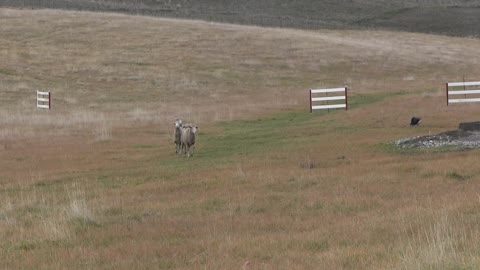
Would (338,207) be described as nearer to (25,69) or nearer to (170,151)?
(170,151)

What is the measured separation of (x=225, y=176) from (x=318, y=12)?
101360mm

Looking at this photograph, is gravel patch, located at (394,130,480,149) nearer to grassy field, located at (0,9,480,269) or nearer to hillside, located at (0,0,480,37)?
grassy field, located at (0,9,480,269)

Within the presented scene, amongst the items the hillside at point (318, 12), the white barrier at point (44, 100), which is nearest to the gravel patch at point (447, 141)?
the white barrier at point (44, 100)

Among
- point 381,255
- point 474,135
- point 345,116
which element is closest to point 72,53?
point 345,116

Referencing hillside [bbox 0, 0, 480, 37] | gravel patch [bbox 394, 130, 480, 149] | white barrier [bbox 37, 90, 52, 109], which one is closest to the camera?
gravel patch [bbox 394, 130, 480, 149]

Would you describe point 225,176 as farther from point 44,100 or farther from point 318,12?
point 318,12

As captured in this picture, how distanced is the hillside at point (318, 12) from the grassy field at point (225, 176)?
38506 mm

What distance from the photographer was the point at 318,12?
11581 centimetres

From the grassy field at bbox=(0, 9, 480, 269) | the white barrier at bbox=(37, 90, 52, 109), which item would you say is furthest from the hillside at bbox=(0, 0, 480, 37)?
the white barrier at bbox=(37, 90, 52, 109)

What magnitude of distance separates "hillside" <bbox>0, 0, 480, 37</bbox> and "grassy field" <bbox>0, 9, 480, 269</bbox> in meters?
38.5

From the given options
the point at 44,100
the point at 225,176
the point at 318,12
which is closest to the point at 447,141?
the point at 225,176

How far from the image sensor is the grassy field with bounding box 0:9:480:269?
373 inches

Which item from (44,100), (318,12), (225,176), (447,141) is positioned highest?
(318,12)

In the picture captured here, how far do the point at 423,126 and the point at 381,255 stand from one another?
61.0 feet
